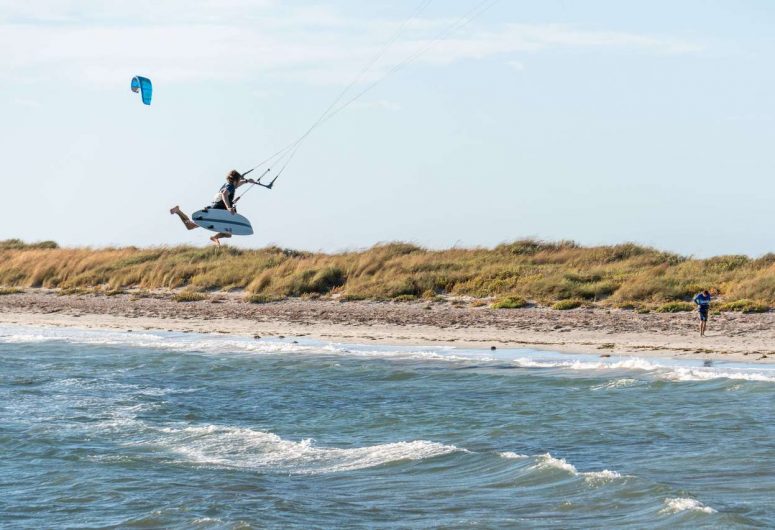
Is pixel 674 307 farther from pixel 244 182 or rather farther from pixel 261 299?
pixel 261 299

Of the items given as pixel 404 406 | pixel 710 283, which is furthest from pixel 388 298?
pixel 404 406

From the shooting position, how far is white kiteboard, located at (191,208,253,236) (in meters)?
21.4

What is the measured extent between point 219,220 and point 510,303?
32.9 ft

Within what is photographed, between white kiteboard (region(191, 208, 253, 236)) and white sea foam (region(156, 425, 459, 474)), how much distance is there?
553 centimetres

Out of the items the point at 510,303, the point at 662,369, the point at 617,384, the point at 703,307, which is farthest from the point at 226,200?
the point at 510,303

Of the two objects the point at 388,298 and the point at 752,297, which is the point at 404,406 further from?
the point at 388,298

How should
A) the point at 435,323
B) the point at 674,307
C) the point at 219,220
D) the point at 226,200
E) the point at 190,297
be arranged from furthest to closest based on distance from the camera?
the point at 190,297 → the point at 435,323 → the point at 674,307 → the point at 219,220 → the point at 226,200

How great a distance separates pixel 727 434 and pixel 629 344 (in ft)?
25.7

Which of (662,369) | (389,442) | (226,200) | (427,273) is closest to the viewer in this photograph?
(389,442)

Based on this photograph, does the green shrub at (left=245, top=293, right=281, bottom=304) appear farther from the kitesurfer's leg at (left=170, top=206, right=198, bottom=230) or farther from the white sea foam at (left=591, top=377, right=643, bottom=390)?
the white sea foam at (left=591, top=377, right=643, bottom=390)

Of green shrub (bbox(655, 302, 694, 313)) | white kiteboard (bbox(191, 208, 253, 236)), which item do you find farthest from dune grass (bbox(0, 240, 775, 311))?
white kiteboard (bbox(191, 208, 253, 236))

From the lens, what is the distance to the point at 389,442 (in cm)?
1595

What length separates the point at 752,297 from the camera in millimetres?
27125

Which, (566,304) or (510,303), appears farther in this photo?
(510,303)
